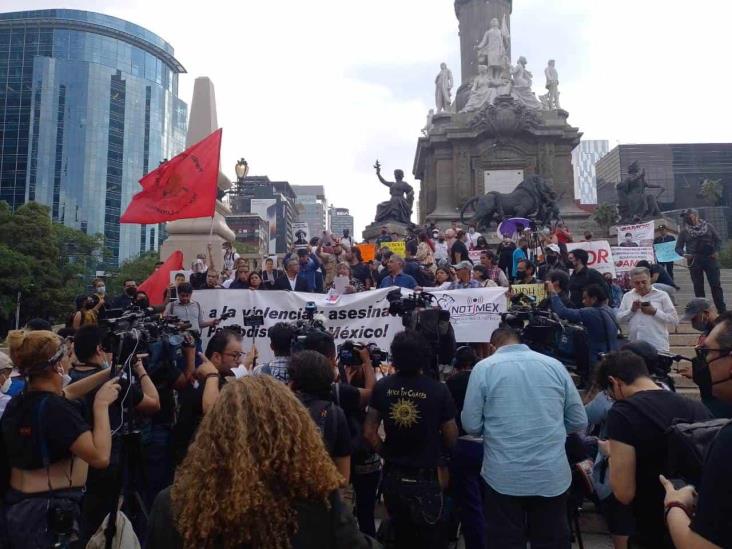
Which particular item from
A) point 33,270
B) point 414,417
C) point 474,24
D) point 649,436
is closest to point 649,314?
point 414,417

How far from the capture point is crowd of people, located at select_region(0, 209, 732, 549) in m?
2.14

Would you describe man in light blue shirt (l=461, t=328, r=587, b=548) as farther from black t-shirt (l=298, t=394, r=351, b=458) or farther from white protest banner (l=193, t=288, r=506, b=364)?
white protest banner (l=193, t=288, r=506, b=364)

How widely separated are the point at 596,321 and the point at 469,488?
8.75ft

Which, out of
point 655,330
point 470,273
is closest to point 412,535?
point 655,330

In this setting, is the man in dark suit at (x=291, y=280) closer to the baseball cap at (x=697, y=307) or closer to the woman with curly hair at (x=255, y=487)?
the baseball cap at (x=697, y=307)

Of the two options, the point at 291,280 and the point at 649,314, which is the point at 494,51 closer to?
the point at 291,280

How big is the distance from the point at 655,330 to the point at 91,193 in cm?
9666

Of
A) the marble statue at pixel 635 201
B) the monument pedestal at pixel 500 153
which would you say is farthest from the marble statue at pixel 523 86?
the marble statue at pixel 635 201

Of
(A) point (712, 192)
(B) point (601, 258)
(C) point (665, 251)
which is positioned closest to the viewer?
(B) point (601, 258)

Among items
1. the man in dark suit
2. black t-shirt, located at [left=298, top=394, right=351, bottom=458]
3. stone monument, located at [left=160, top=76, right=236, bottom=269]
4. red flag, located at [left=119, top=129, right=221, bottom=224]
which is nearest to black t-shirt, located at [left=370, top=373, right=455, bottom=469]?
black t-shirt, located at [left=298, top=394, right=351, bottom=458]

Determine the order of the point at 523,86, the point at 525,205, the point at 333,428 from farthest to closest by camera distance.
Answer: the point at 523,86 < the point at 525,205 < the point at 333,428

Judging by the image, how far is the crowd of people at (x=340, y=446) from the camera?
2.14 m

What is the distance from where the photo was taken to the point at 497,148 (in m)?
31.3

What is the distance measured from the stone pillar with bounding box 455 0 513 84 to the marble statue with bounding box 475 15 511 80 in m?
1.43
